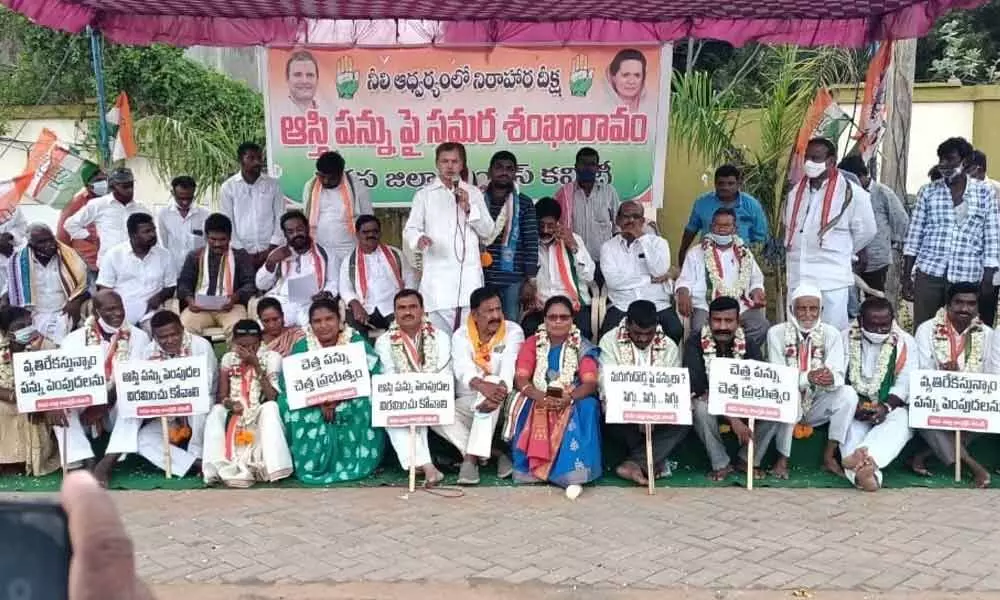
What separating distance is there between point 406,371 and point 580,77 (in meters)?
3.14

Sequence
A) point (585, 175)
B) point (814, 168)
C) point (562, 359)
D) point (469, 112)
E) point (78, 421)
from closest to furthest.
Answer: point (562, 359), point (78, 421), point (814, 168), point (585, 175), point (469, 112)

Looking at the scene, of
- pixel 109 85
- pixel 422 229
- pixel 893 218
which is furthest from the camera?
pixel 109 85

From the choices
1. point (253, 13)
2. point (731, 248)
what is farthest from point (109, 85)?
point (731, 248)

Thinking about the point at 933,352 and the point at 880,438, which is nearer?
the point at 880,438

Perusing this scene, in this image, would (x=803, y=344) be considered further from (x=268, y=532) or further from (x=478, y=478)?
(x=268, y=532)

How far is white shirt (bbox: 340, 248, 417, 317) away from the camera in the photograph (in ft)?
22.2

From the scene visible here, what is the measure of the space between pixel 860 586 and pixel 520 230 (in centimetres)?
341

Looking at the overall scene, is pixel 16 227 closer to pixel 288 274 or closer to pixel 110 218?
pixel 110 218

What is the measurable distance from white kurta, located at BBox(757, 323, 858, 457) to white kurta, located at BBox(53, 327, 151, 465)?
3.96 m

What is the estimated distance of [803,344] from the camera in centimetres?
578

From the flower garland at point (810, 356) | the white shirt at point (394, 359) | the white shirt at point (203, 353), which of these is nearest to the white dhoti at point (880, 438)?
the flower garland at point (810, 356)

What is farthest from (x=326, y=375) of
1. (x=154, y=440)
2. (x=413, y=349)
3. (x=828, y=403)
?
(x=828, y=403)

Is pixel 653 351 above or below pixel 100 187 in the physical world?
below

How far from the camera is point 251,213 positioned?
7414 mm
